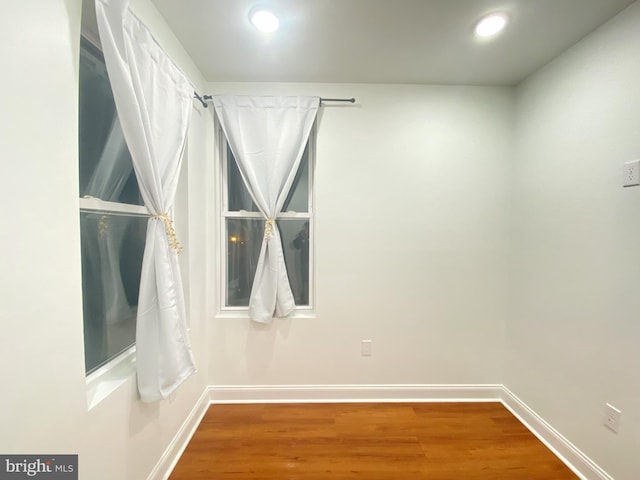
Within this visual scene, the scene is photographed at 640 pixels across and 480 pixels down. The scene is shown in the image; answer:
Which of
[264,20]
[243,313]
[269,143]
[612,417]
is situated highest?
[264,20]

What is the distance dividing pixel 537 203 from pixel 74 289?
2595 mm

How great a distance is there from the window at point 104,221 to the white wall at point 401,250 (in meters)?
0.88

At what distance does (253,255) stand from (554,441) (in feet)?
7.79

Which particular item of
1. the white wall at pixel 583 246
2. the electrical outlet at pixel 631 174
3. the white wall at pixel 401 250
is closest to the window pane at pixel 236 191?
the white wall at pixel 401 250

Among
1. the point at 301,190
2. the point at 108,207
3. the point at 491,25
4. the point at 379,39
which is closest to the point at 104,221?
the point at 108,207

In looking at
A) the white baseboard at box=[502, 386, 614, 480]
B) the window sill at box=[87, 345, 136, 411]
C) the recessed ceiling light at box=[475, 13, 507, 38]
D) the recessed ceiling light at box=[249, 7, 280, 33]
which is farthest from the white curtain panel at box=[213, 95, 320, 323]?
the white baseboard at box=[502, 386, 614, 480]

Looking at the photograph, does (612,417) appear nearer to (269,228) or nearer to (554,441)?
(554,441)

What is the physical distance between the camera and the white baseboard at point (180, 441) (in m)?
1.43

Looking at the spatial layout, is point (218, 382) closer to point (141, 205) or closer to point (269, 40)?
point (141, 205)

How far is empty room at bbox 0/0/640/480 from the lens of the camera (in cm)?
91

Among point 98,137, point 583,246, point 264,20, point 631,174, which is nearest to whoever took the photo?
point 98,137

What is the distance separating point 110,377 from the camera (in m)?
1.21

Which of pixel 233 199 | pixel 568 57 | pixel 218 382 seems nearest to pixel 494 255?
pixel 568 57

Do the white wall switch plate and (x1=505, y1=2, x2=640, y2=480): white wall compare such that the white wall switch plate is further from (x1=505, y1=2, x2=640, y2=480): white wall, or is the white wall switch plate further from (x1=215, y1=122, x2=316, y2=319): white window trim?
(x1=505, y1=2, x2=640, y2=480): white wall
